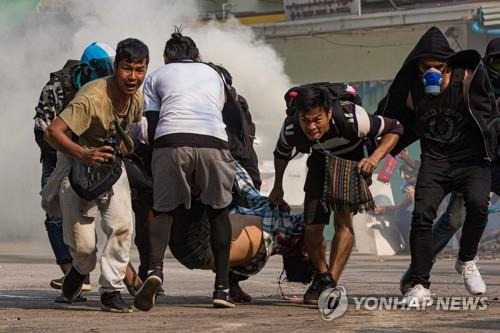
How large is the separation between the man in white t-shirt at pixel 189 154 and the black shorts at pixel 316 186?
0.57 meters

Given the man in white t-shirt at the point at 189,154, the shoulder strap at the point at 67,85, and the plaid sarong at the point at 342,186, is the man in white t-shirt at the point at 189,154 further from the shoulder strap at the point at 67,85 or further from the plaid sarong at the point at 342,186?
the shoulder strap at the point at 67,85

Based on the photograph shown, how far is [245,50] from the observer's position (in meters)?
22.4

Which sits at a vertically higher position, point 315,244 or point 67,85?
point 67,85

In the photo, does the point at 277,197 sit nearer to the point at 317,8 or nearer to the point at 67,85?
the point at 67,85

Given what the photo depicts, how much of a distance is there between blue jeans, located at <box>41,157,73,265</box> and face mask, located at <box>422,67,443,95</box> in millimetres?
2678

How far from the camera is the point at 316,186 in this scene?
7.83m

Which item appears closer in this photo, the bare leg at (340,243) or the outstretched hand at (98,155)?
the outstretched hand at (98,155)

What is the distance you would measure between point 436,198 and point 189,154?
1574 mm

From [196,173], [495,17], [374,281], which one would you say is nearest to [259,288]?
[374,281]

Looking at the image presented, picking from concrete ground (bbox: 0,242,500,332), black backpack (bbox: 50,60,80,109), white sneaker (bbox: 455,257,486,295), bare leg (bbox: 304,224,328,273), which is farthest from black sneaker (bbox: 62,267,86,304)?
white sneaker (bbox: 455,257,486,295)

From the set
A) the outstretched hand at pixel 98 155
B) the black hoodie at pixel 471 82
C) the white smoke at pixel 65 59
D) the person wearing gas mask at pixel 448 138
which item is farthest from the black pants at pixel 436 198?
the white smoke at pixel 65 59

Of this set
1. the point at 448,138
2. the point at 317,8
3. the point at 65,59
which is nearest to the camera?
the point at 448,138

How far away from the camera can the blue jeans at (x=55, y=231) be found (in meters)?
8.60

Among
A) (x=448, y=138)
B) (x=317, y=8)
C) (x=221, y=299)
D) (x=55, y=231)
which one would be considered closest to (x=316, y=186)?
(x=448, y=138)
